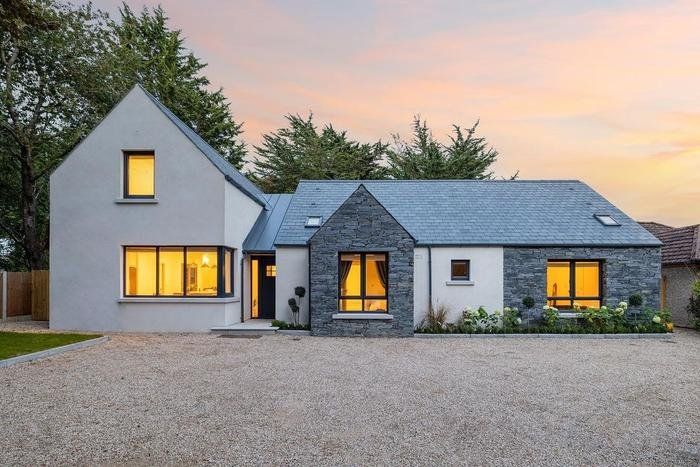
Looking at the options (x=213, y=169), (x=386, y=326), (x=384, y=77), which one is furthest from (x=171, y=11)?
(x=386, y=326)

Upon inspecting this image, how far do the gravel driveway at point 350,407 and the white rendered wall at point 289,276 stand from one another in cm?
398

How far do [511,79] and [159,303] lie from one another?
52.4ft

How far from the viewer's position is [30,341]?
11.3 metres

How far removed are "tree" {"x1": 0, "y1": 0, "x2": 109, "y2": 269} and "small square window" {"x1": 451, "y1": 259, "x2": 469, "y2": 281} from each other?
1870 centimetres

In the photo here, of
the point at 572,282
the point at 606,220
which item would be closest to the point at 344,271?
the point at 572,282

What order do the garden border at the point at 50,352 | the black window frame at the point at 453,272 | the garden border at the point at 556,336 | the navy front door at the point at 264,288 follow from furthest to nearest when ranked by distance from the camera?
the navy front door at the point at 264,288, the black window frame at the point at 453,272, the garden border at the point at 556,336, the garden border at the point at 50,352

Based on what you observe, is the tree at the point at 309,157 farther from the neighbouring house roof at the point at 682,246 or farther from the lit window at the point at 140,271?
the neighbouring house roof at the point at 682,246

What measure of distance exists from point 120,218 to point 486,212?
43.7ft

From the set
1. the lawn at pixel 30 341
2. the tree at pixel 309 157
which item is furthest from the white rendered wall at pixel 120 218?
the tree at pixel 309 157

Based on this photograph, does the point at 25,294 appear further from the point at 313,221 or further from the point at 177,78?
the point at 177,78

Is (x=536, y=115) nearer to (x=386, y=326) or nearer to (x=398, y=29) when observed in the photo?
(x=398, y=29)

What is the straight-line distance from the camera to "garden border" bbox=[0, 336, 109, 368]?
29.3ft

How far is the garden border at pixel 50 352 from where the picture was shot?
892 centimetres

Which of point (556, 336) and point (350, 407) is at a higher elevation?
point (350, 407)
